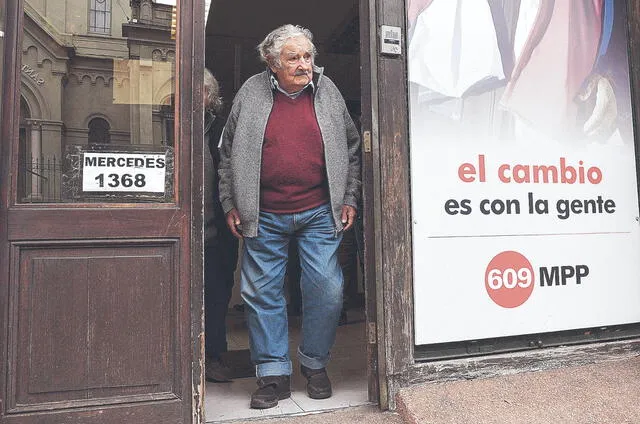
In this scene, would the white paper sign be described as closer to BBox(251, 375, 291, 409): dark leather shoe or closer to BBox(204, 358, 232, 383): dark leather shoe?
BBox(251, 375, 291, 409): dark leather shoe

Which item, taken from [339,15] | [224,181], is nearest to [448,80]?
[224,181]

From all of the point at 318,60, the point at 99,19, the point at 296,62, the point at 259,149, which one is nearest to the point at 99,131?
the point at 99,19

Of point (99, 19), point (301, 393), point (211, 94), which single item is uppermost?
point (99, 19)

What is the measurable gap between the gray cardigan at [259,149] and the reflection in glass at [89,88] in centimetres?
37

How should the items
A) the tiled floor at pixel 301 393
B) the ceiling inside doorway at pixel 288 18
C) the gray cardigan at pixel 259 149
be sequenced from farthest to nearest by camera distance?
the ceiling inside doorway at pixel 288 18
the gray cardigan at pixel 259 149
the tiled floor at pixel 301 393

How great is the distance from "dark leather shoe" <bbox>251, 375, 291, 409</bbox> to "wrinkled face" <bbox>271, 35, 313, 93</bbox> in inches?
55.8

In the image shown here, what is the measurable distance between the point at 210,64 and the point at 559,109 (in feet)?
12.5

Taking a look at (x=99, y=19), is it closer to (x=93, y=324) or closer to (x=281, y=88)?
(x=281, y=88)

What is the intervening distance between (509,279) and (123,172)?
6.22 feet

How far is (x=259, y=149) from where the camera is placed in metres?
2.55

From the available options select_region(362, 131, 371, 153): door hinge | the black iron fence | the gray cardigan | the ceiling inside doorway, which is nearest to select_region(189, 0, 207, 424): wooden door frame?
→ the gray cardigan

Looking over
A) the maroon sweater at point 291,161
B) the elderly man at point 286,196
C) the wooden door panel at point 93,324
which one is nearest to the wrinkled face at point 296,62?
the elderly man at point 286,196

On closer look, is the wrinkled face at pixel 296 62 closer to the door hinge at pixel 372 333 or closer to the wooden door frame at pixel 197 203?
the wooden door frame at pixel 197 203

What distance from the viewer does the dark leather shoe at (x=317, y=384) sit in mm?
2574
